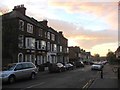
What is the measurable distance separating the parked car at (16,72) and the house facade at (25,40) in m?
9.34

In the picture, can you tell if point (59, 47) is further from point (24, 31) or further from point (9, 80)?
point (9, 80)

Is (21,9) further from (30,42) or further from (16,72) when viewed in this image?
(16,72)

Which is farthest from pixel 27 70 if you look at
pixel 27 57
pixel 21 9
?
pixel 21 9

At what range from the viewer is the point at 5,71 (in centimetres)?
2252

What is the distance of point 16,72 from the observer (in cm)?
2298

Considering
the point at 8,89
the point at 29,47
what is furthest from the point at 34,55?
the point at 8,89

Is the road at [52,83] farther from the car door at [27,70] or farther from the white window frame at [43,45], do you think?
the white window frame at [43,45]

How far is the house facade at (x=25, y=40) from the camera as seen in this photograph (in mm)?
34438

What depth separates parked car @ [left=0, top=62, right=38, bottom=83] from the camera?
71.9 ft

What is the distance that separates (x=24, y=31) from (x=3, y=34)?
12.6 meters

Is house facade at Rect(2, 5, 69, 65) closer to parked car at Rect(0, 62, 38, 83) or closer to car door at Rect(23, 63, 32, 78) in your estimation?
car door at Rect(23, 63, 32, 78)

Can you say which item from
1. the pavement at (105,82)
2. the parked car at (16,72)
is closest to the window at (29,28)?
the parked car at (16,72)

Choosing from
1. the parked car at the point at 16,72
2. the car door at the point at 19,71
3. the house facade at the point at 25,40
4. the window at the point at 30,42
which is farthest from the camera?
the window at the point at 30,42

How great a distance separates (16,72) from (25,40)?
910 inches
